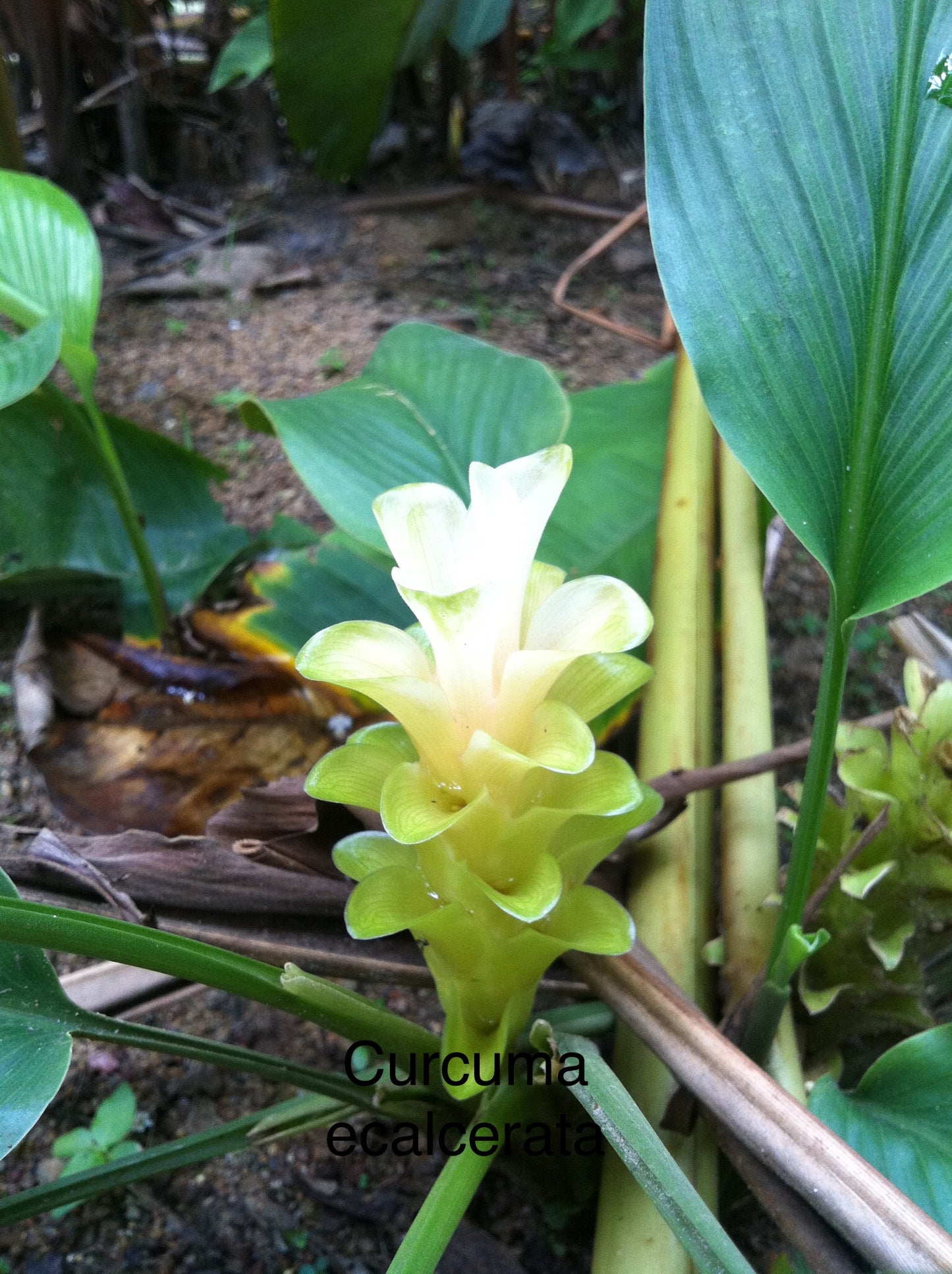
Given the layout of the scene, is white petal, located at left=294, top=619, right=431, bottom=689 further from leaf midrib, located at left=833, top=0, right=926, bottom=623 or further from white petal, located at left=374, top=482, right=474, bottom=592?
leaf midrib, located at left=833, top=0, right=926, bottom=623

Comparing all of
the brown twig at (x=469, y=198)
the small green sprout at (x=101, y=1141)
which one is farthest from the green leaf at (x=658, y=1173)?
the brown twig at (x=469, y=198)

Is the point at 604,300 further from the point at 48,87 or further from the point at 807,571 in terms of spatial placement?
the point at 48,87

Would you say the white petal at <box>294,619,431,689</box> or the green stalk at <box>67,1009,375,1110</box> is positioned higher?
the white petal at <box>294,619,431,689</box>

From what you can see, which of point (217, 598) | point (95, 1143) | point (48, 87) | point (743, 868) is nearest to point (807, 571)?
point (743, 868)

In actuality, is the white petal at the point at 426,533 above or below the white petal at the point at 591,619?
above

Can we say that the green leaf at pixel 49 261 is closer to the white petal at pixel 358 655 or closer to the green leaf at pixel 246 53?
the white petal at pixel 358 655

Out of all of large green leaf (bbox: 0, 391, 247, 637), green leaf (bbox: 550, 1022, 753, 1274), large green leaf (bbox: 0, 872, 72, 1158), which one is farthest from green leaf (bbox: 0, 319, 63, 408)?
green leaf (bbox: 550, 1022, 753, 1274)

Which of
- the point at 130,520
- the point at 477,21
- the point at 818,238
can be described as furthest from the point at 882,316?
the point at 477,21

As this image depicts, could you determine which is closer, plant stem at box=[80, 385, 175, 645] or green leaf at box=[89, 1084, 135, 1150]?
green leaf at box=[89, 1084, 135, 1150]
